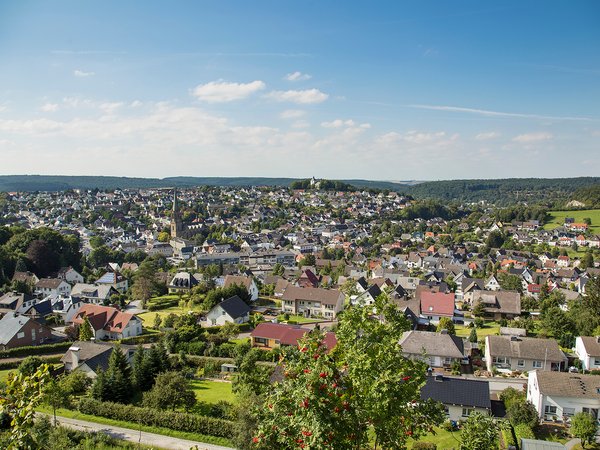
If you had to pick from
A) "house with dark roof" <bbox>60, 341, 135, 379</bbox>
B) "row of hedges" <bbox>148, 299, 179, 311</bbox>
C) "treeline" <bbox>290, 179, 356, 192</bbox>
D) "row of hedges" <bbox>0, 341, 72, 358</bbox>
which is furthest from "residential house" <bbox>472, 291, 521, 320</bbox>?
"treeline" <bbox>290, 179, 356, 192</bbox>

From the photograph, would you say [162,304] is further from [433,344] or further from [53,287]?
[433,344]

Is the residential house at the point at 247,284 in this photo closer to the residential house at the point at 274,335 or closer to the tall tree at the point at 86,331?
the residential house at the point at 274,335

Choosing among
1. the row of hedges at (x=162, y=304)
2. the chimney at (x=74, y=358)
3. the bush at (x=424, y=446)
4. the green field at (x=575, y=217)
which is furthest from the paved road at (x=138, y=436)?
the green field at (x=575, y=217)

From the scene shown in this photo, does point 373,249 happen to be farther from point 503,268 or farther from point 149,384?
point 149,384

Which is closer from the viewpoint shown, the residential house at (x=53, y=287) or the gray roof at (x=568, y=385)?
the gray roof at (x=568, y=385)

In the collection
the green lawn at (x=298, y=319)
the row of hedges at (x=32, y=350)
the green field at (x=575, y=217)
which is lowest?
the green lawn at (x=298, y=319)

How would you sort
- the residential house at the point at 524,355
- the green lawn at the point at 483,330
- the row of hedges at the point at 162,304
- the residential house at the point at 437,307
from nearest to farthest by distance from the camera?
the residential house at the point at 524,355
the green lawn at the point at 483,330
the residential house at the point at 437,307
the row of hedges at the point at 162,304

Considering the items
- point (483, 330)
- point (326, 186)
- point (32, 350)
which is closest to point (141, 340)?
point (32, 350)

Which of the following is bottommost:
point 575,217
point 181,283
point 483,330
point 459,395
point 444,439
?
point 483,330
